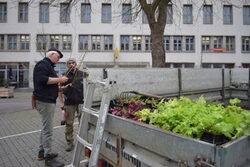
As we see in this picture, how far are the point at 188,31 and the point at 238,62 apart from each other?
8117 millimetres

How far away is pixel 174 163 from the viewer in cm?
144

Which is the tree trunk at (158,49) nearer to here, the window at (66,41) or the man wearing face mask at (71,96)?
the man wearing face mask at (71,96)

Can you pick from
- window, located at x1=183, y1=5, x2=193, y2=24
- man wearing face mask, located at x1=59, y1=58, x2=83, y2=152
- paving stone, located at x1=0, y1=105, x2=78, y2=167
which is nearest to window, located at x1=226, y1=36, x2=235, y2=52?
window, located at x1=183, y1=5, x2=193, y2=24

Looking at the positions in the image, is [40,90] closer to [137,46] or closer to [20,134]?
[20,134]

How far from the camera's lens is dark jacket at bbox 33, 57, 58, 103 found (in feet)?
11.9

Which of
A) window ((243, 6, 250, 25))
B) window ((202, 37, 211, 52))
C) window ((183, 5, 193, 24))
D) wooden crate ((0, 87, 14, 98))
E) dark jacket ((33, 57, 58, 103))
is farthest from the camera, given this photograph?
window ((243, 6, 250, 25))

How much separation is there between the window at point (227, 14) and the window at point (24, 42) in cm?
2664

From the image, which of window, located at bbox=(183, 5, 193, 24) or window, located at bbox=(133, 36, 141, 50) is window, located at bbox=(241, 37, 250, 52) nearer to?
window, located at bbox=(183, 5, 193, 24)

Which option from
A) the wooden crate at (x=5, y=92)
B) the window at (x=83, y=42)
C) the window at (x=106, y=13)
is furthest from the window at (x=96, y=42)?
the wooden crate at (x=5, y=92)

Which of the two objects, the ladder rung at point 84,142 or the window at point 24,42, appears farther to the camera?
the window at point 24,42

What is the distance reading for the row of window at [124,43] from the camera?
2583cm

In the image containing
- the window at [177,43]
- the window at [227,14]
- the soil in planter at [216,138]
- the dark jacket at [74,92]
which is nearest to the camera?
the soil in planter at [216,138]

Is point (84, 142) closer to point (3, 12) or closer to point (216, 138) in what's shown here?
point (216, 138)

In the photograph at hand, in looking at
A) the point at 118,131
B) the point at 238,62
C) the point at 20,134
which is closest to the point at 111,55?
the point at 238,62
